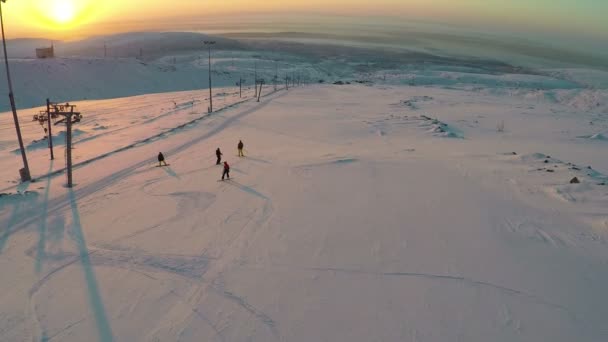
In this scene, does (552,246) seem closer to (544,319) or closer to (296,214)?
(544,319)

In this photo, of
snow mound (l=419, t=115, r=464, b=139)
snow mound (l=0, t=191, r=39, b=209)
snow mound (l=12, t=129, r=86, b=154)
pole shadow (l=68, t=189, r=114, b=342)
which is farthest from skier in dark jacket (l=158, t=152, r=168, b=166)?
snow mound (l=419, t=115, r=464, b=139)

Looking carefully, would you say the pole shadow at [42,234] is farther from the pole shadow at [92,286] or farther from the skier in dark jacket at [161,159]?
the skier in dark jacket at [161,159]

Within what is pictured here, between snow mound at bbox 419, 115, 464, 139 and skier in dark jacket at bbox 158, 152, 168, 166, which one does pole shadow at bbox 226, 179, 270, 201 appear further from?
snow mound at bbox 419, 115, 464, 139

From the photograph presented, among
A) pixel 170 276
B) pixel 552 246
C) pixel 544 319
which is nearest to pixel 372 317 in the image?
pixel 544 319

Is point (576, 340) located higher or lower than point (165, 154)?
higher

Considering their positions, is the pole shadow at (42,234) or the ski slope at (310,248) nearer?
the ski slope at (310,248)

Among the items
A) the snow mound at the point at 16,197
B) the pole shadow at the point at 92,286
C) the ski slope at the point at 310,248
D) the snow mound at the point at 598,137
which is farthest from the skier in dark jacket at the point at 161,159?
the snow mound at the point at 598,137
